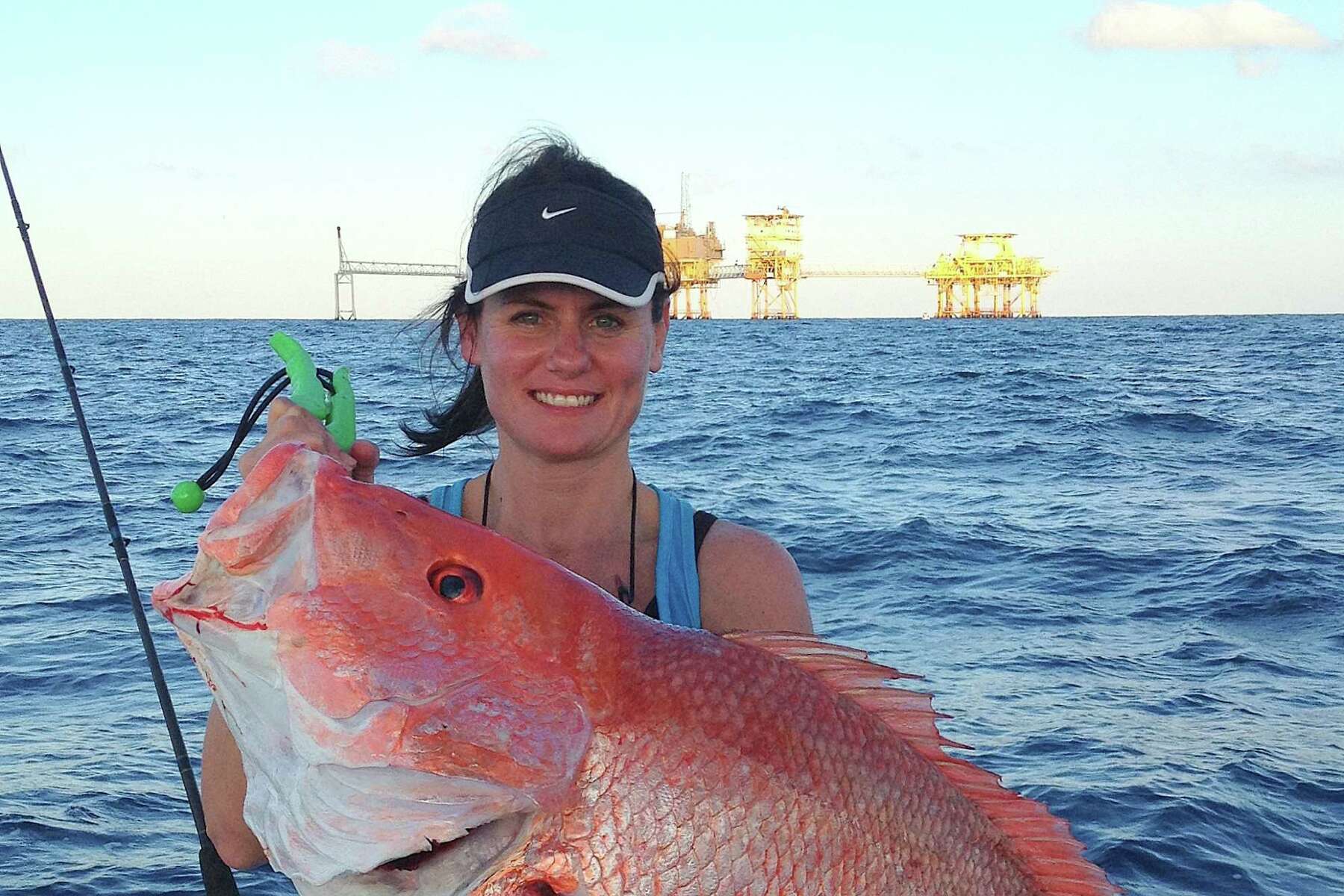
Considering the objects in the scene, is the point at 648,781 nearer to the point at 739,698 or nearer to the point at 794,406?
the point at 739,698

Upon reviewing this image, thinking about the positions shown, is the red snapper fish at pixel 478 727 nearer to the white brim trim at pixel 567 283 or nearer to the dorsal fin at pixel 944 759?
the dorsal fin at pixel 944 759

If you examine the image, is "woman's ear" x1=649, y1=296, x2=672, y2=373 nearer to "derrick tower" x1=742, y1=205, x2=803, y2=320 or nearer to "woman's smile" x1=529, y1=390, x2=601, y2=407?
"woman's smile" x1=529, y1=390, x2=601, y2=407

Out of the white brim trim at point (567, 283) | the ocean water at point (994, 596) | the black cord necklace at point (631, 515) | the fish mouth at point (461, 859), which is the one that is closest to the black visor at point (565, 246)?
the white brim trim at point (567, 283)

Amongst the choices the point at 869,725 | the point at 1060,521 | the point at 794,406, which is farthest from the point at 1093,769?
the point at 794,406

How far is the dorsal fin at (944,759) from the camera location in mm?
1696

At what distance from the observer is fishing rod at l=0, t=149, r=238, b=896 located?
8.98 ft

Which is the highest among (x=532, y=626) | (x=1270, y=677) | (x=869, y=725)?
(x=532, y=626)

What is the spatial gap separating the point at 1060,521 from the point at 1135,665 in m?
4.66

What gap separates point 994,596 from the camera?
29.5 feet

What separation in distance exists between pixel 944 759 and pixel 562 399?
98 cm

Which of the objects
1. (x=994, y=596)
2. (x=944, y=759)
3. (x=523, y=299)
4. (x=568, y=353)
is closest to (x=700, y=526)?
(x=568, y=353)

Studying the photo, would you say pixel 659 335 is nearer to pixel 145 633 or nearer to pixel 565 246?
pixel 565 246

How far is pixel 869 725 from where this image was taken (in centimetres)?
165

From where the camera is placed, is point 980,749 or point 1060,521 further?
point 1060,521
